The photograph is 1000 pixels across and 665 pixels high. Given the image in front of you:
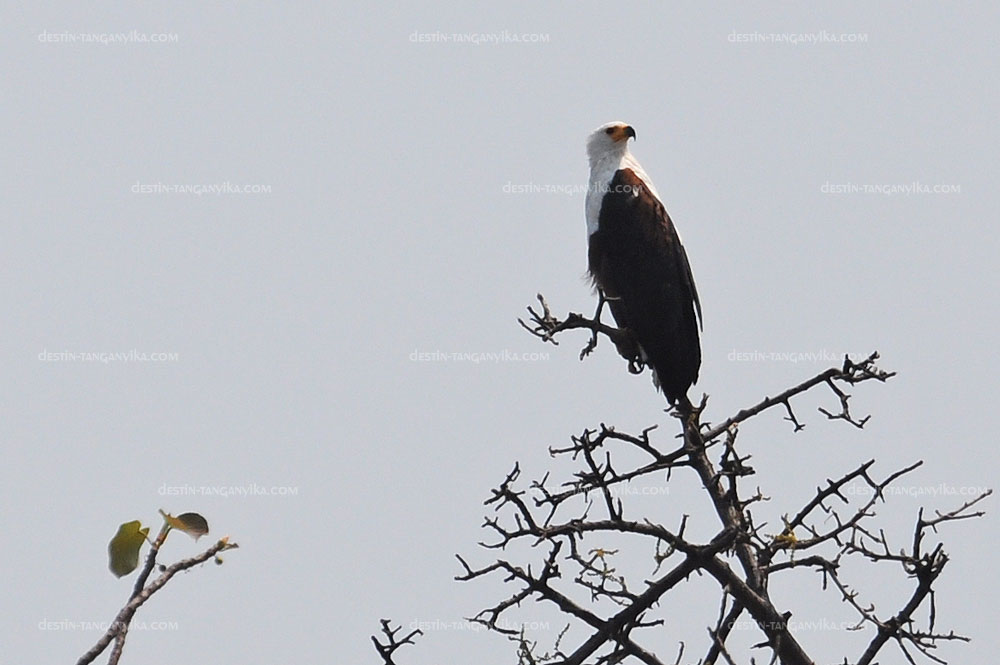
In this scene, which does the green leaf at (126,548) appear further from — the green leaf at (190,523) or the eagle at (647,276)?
the eagle at (647,276)

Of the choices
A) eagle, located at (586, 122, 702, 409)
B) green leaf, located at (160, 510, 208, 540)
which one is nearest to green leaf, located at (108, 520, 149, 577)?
green leaf, located at (160, 510, 208, 540)

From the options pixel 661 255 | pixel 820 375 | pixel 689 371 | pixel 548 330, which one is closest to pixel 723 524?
pixel 820 375

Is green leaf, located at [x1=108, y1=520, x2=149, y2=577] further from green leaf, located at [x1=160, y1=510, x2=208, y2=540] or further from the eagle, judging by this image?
the eagle

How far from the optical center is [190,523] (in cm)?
234

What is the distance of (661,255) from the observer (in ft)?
19.1

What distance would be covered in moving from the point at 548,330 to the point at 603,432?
0.63 meters

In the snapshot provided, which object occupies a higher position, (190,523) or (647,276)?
(647,276)

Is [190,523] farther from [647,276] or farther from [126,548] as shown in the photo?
[647,276]

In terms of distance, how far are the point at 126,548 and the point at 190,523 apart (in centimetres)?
14

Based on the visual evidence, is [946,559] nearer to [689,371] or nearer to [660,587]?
[660,587]

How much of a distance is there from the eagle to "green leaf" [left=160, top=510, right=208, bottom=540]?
3.38 m

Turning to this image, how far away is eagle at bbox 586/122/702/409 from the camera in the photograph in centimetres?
562

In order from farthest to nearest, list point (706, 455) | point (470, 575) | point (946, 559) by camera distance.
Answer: point (706, 455) < point (946, 559) < point (470, 575)

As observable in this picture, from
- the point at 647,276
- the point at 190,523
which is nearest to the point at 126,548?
the point at 190,523
